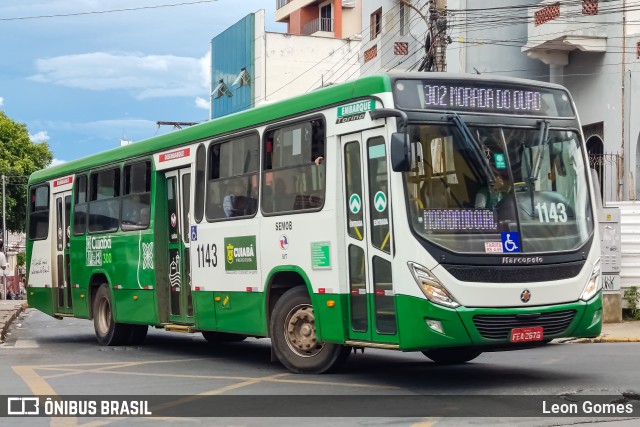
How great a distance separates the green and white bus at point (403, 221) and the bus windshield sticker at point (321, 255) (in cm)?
2

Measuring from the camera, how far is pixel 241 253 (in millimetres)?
13203

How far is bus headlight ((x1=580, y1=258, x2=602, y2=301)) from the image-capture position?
10820 mm

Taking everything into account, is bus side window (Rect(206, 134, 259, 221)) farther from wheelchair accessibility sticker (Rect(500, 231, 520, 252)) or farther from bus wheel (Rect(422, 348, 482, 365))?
wheelchair accessibility sticker (Rect(500, 231, 520, 252))

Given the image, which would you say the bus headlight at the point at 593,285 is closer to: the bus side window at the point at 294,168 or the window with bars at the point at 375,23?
the bus side window at the point at 294,168

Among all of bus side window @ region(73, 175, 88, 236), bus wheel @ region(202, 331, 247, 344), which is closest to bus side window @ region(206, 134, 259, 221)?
bus wheel @ region(202, 331, 247, 344)

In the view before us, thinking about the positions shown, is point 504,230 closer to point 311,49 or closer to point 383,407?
point 383,407

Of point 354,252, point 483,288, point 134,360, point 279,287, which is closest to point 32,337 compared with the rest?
point 134,360

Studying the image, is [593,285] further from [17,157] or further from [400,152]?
[17,157]

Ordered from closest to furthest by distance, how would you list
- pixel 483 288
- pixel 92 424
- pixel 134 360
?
pixel 92 424 < pixel 483 288 < pixel 134 360

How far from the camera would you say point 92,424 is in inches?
349

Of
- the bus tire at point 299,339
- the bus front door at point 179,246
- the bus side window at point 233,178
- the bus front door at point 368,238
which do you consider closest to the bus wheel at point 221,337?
the bus front door at point 179,246

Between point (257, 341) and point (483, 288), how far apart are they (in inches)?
354

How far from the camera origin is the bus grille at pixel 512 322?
10.2 meters

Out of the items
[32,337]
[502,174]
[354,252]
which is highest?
[502,174]
